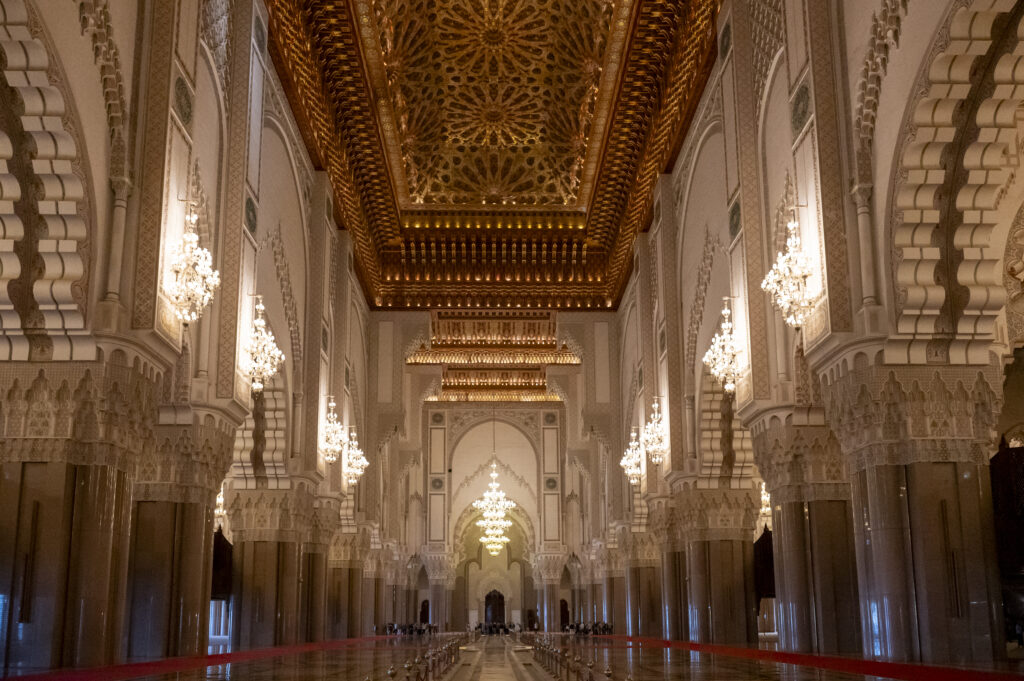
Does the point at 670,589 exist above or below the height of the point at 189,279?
below

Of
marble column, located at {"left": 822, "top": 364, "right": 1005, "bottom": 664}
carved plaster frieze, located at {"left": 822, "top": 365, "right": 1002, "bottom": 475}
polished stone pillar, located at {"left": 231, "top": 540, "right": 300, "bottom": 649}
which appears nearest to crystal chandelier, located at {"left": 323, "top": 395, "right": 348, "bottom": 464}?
polished stone pillar, located at {"left": 231, "top": 540, "right": 300, "bottom": 649}

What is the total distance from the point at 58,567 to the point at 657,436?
33.5ft

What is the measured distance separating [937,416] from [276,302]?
8.39 m

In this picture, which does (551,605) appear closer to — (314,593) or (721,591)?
(314,593)

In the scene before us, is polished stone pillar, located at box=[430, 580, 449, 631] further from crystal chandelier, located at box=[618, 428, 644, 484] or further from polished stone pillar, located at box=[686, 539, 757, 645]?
polished stone pillar, located at box=[686, 539, 757, 645]

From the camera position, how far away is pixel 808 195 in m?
9.13

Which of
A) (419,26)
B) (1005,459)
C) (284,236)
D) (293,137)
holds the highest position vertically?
(419,26)

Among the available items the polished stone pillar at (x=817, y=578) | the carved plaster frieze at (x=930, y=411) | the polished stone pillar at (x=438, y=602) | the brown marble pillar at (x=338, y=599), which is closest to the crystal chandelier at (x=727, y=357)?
the polished stone pillar at (x=817, y=578)

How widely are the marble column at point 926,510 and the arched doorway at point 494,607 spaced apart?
3118 cm

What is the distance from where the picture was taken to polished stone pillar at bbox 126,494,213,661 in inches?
385

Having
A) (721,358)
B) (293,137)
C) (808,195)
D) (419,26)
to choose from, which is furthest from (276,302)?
(808,195)

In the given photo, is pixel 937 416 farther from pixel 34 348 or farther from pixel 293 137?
pixel 293 137

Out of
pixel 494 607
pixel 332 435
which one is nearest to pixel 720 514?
pixel 332 435

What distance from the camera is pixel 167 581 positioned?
9.99 m
